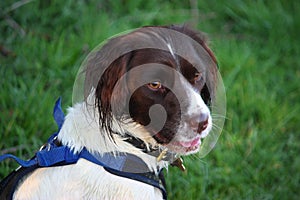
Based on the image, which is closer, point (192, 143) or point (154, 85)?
point (154, 85)

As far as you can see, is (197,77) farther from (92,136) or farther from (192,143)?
(92,136)

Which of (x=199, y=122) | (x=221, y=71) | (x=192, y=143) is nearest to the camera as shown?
(x=199, y=122)

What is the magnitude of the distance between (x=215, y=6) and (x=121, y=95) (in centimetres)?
293

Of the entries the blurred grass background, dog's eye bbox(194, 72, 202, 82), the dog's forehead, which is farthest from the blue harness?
the blurred grass background

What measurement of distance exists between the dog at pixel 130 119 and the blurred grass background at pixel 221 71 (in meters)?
0.98

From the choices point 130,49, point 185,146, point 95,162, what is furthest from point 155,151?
point 130,49

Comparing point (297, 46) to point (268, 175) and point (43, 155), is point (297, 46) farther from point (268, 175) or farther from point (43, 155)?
point (43, 155)

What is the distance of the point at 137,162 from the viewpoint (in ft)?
8.21

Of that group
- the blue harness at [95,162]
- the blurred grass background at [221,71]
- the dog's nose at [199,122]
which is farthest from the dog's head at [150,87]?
the blurred grass background at [221,71]

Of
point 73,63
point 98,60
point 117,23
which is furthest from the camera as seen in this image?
point 117,23

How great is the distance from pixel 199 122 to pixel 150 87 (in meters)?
0.24

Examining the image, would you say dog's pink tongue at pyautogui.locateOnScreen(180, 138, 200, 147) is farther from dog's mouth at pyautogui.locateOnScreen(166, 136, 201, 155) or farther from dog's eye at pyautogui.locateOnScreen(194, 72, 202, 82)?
dog's eye at pyautogui.locateOnScreen(194, 72, 202, 82)

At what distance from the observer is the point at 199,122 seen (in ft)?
7.79

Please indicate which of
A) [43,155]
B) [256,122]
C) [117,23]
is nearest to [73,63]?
[117,23]
